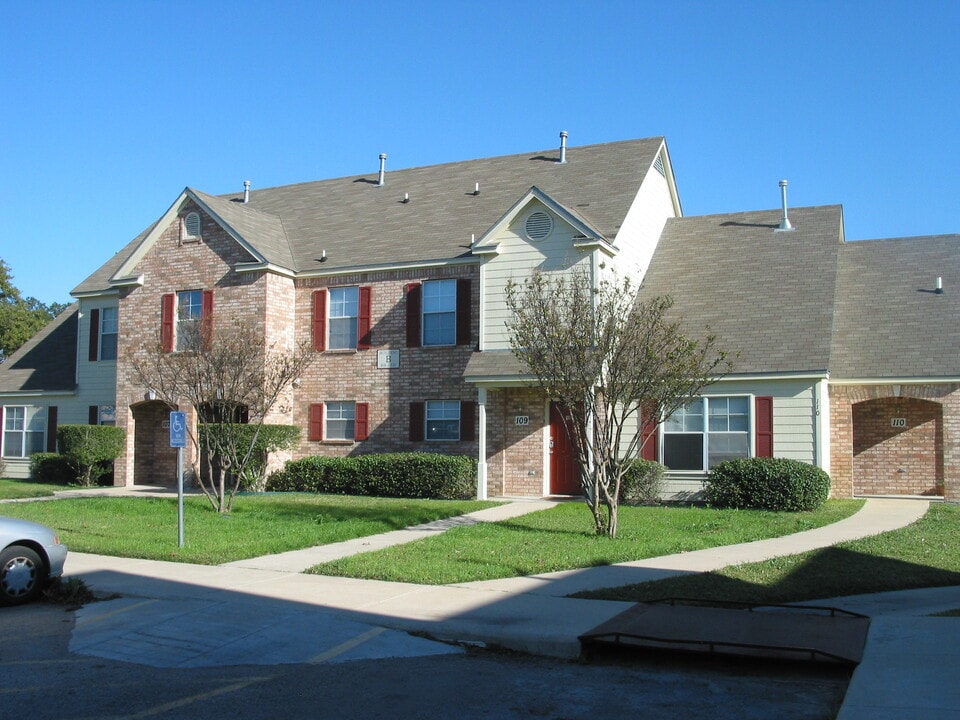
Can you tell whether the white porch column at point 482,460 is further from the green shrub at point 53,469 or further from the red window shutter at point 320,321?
the green shrub at point 53,469

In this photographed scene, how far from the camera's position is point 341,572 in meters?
12.0

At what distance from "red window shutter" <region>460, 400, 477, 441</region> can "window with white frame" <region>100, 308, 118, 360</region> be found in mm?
11398

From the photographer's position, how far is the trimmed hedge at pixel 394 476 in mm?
21562

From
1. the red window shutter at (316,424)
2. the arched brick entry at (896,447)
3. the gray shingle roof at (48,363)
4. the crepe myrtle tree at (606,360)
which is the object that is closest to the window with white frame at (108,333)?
the gray shingle roof at (48,363)

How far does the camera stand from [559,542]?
561 inches

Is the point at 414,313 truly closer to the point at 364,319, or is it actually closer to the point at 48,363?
the point at 364,319

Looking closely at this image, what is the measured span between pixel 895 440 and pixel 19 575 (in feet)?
60.6

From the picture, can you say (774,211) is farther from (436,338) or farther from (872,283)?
(436,338)

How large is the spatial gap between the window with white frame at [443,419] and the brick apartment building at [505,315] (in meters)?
0.04

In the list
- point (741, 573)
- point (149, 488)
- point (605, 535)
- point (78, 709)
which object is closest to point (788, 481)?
point (605, 535)

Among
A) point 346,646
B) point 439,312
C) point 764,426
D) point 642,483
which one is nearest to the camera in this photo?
point 346,646

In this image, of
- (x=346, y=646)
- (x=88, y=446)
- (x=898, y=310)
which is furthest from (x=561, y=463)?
(x=346, y=646)

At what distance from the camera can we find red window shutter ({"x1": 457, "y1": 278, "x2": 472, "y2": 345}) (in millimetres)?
22969

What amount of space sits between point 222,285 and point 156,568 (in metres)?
13.5
